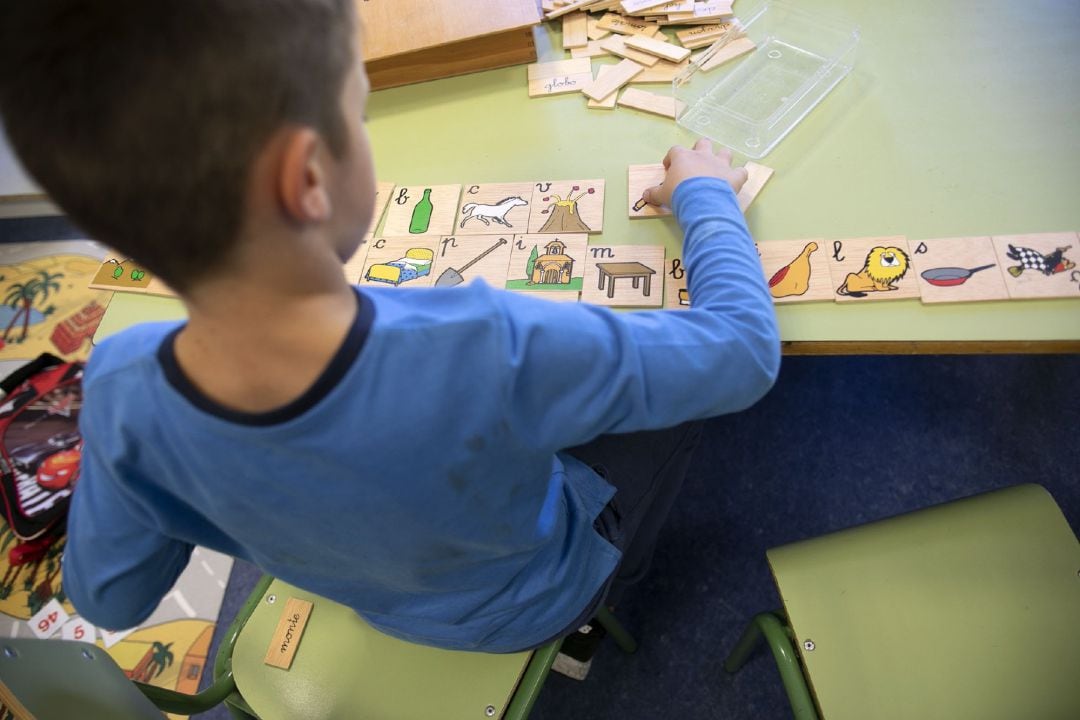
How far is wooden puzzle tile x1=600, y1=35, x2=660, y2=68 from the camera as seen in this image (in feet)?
3.70

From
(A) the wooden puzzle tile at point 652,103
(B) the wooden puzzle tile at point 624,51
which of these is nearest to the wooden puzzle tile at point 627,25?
(B) the wooden puzzle tile at point 624,51

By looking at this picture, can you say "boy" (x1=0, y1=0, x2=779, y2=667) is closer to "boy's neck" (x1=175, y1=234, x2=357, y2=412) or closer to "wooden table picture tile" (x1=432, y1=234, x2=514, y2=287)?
"boy's neck" (x1=175, y1=234, x2=357, y2=412)

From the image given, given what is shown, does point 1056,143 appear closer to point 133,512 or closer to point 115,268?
point 133,512

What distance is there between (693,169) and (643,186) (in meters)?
0.10

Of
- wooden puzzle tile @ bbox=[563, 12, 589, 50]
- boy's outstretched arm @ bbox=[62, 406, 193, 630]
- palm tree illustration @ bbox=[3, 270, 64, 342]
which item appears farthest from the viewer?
palm tree illustration @ bbox=[3, 270, 64, 342]

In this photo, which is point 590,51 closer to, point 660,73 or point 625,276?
point 660,73

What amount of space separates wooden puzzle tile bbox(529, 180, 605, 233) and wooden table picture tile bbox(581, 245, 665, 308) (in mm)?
52

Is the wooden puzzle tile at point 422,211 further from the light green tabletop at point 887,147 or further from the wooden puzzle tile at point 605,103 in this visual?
the wooden puzzle tile at point 605,103

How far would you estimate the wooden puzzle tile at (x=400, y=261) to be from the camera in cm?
97

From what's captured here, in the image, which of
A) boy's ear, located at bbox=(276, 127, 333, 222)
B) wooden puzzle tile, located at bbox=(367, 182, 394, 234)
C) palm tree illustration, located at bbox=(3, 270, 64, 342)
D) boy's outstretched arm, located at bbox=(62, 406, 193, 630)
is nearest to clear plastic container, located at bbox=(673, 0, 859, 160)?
wooden puzzle tile, located at bbox=(367, 182, 394, 234)

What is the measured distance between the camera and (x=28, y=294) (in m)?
2.25

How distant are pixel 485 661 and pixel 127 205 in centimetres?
69

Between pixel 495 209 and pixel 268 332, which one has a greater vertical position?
pixel 268 332

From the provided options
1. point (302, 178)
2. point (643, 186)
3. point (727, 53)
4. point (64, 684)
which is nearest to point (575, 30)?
point (727, 53)
